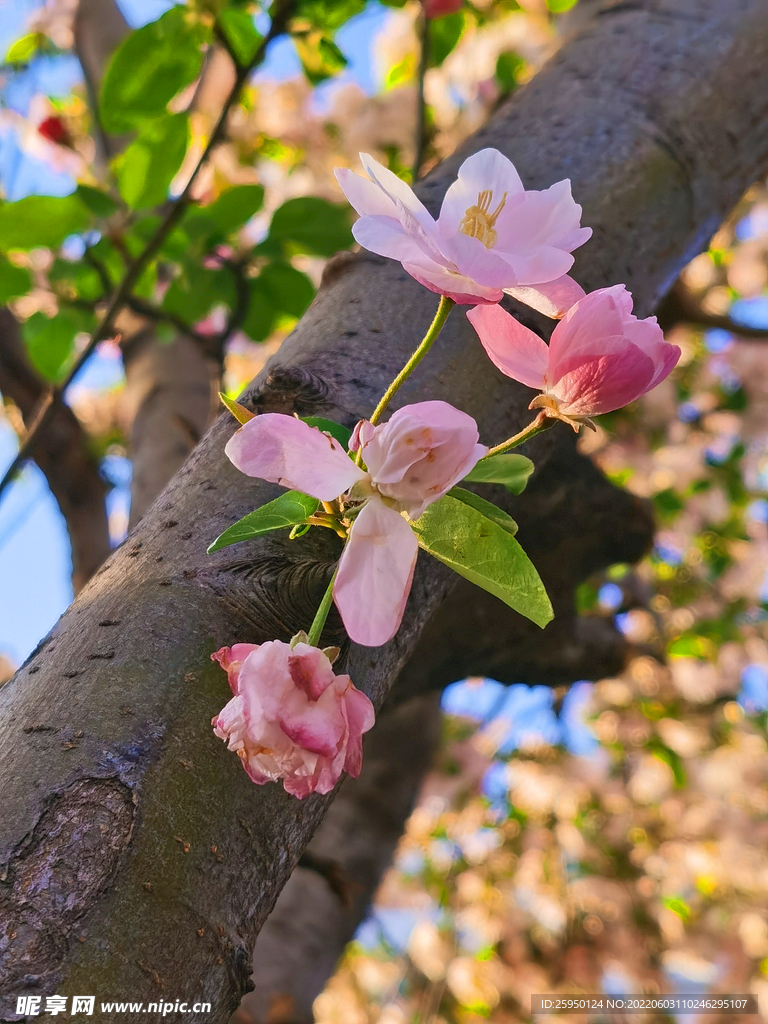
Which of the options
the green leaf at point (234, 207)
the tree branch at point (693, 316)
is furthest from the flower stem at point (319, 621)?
the tree branch at point (693, 316)

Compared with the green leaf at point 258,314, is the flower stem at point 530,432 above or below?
above

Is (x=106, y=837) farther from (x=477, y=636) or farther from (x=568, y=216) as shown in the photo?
(x=477, y=636)

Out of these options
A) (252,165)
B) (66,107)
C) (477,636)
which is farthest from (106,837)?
(66,107)

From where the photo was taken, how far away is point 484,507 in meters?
0.29

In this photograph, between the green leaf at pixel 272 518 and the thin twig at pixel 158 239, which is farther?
the thin twig at pixel 158 239

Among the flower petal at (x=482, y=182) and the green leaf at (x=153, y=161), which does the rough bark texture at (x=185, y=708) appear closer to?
the flower petal at (x=482, y=182)

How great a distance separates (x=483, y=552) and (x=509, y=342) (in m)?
0.09

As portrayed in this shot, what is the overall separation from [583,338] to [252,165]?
183cm

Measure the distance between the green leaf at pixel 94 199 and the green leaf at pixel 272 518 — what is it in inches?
22.6

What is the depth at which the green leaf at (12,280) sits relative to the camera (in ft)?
2.62

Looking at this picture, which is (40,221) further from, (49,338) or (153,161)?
(49,338)

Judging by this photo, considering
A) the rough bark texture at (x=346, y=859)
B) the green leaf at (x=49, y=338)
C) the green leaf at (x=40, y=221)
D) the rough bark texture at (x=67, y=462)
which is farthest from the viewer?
the rough bark texture at (x=67, y=462)

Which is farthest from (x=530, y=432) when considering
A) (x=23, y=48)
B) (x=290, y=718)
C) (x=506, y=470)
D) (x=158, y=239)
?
(x=23, y=48)

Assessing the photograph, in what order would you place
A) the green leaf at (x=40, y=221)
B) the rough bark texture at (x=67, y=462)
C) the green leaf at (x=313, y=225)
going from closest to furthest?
the green leaf at (x=40, y=221) < the green leaf at (x=313, y=225) < the rough bark texture at (x=67, y=462)
